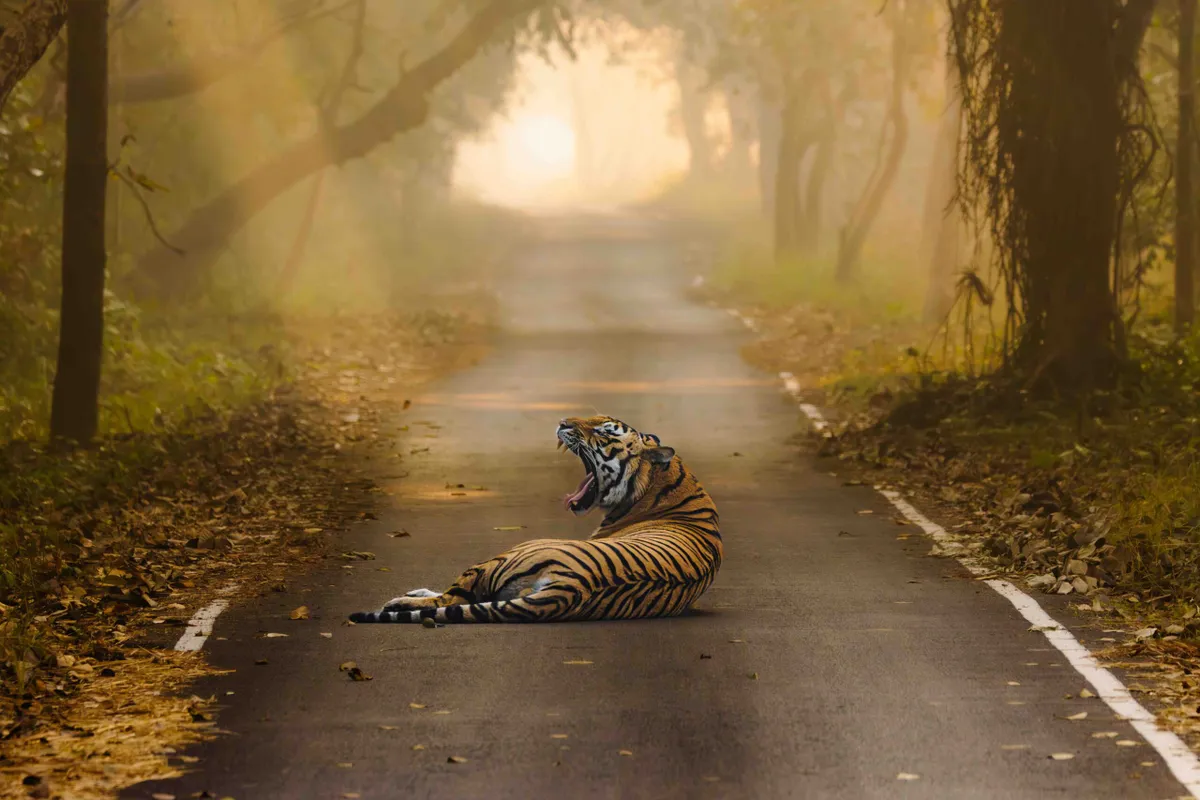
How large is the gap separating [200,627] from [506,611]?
6.06 feet

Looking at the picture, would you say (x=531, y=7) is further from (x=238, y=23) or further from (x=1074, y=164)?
(x=1074, y=164)

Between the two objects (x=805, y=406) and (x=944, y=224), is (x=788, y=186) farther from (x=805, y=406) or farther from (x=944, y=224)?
(x=805, y=406)

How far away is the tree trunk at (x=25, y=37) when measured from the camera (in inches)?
581

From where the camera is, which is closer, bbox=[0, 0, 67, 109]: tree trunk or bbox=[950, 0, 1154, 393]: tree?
bbox=[0, 0, 67, 109]: tree trunk

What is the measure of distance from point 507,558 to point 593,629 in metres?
0.66

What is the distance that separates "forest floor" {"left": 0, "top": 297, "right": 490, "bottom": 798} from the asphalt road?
1.15ft

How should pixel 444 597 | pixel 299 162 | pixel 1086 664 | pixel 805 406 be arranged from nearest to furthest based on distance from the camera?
pixel 1086 664
pixel 444 597
pixel 805 406
pixel 299 162

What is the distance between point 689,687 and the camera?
9.22 m

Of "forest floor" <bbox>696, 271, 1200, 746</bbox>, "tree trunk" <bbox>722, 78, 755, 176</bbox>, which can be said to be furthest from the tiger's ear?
"tree trunk" <bbox>722, 78, 755, 176</bbox>

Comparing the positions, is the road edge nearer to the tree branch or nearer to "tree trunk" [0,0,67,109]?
the tree branch

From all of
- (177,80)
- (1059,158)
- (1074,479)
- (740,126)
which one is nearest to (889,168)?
(177,80)

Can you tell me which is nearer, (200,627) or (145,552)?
(200,627)

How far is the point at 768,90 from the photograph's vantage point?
175ft

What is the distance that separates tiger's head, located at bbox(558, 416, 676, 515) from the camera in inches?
428
